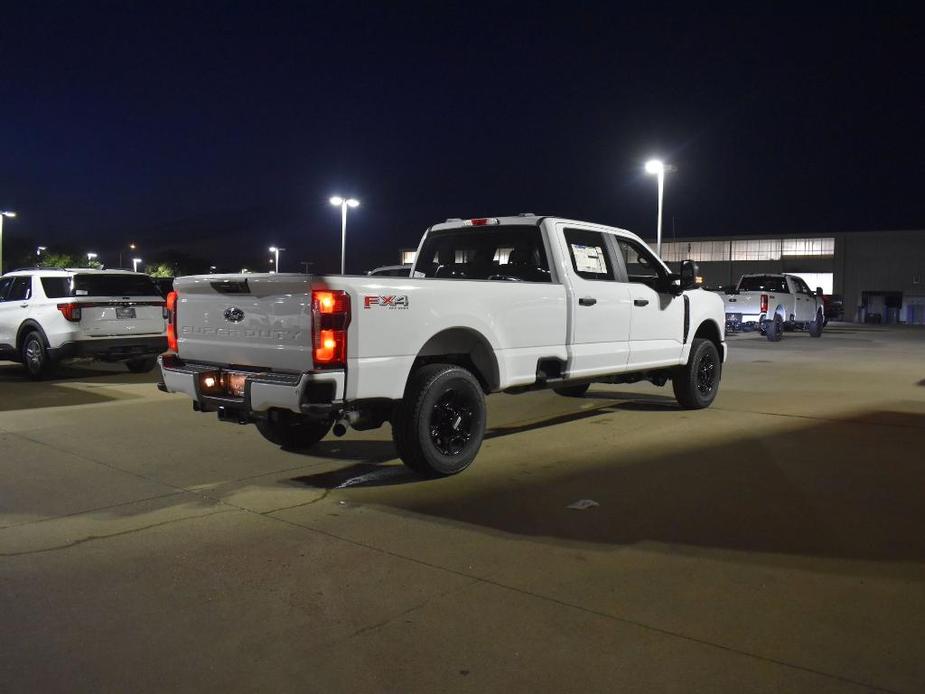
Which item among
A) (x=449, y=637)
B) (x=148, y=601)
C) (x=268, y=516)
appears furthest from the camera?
(x=268, y=516)

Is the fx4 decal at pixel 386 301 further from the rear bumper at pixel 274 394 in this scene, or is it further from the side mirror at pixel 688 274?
the side mirror at pixel 688 274

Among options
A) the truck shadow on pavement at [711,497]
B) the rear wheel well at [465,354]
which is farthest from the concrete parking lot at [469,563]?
the rear wheel well at [465,354]

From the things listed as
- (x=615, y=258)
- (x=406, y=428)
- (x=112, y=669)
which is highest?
(x=615, y=258)

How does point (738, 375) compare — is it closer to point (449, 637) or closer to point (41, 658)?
point (449, 637)

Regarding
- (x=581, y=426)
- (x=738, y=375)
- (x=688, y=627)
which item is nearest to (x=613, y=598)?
(x=688, y=627)

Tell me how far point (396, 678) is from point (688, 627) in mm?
1407

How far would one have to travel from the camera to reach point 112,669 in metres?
3.41

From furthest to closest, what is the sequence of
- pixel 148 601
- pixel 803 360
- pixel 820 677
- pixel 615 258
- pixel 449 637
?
pixel 803 360
pixel 615 258
pixel 148 601
pixel 449 637
pixel 820 677

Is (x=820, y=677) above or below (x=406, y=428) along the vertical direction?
below

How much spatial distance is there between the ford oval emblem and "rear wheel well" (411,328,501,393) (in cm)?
140

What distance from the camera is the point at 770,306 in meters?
24.3

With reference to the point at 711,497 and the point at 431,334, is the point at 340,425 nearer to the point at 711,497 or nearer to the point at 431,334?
the point at 431,334

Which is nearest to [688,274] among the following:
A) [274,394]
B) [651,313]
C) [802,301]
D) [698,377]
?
[651,313]

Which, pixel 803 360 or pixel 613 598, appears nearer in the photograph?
pixel 613 598
